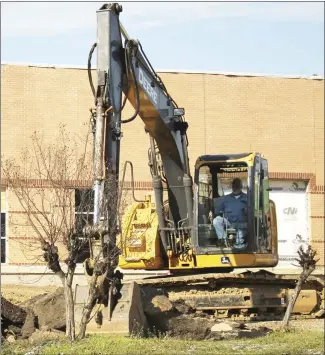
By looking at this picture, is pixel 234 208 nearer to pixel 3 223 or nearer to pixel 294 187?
pixel 3 223

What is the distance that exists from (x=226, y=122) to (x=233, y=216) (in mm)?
11780

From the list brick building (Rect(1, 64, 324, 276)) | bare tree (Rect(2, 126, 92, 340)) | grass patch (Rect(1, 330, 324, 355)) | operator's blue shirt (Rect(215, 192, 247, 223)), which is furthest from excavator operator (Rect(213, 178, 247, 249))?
brick building (Rect(1, 64, 324, 276))

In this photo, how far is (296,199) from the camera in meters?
31.5

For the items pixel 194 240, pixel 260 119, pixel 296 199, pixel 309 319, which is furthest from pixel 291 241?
pixel 194 240

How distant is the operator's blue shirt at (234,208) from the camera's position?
19.1 meters

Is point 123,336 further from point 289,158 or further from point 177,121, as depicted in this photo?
point 289,158

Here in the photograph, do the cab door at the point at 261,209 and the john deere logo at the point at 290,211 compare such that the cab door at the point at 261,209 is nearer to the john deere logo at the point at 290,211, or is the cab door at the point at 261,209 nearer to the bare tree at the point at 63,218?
the bare tree at the point at 63,218

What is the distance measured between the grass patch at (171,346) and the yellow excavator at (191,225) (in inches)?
52.7

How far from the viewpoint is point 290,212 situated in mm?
31453

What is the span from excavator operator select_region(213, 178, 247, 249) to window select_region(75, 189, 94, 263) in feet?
14.3

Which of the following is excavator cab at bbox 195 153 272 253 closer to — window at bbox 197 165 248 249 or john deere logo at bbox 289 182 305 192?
window at bbox 197 165 248 249

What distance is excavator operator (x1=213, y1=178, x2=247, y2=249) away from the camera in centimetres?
1909

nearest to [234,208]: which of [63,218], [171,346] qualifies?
[63,218]

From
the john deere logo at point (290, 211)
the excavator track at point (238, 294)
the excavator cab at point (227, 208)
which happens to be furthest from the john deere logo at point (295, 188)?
the excavator cab at point (227, 208)
